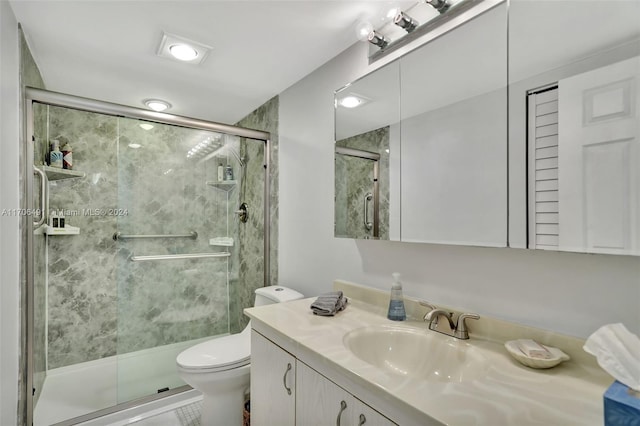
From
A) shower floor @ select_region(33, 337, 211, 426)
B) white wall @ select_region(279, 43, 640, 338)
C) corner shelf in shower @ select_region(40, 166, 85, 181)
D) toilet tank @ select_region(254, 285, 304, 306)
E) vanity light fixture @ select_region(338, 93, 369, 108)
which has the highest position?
vanity light fixture @ select_region(338, 93, 369, 108)

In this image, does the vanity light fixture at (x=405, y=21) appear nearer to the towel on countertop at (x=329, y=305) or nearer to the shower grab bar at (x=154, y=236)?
the towel on countertop at (x=329, y=305)

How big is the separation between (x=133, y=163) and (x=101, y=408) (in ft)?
5.43

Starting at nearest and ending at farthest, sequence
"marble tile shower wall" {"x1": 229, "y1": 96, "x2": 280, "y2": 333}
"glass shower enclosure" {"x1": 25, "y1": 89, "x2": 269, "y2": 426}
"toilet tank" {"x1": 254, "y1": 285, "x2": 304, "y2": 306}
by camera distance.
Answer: "toilet tank" {"x1": 254, "y1": 285, "x2": 304, "y2": 306}
"glass shower enclosure" {"x1": 25, "y1": 89, "x2": 269, "y2": 426}
"marble tile shower wall" {"x1": 229, "y1": 96, "x2": 280, "y2": 333}

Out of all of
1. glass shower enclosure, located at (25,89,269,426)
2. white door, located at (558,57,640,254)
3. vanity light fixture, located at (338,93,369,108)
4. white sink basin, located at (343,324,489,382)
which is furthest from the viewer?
glass shower enclosure, located at (25,89,269,426)

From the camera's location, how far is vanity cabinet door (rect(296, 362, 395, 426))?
2.75ft

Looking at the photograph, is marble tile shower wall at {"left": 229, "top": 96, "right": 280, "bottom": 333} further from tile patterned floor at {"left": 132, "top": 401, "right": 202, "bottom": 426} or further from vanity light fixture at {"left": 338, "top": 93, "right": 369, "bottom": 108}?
vanity light fixture at {"left": 338, "top": 93, "right": 369, "bottom": 108}

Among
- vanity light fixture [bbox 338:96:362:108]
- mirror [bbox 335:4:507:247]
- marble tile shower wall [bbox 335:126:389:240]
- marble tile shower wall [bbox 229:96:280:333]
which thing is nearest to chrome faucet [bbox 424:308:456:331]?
mirror [bbox 335:4:507:247]

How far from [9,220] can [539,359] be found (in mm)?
2108

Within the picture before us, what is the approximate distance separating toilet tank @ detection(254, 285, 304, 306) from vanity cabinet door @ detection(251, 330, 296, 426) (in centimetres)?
49

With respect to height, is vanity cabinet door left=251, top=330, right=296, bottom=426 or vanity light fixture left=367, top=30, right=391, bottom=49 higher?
vanity light fixture left=367, top=30, right=391, bottom=49

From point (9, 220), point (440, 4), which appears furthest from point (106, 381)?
point (440, 4)

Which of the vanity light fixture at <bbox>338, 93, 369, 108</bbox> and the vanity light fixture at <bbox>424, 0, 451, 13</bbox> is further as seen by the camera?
the vanity light fixture at <bbox>338, 93, 369, 108</bbox>

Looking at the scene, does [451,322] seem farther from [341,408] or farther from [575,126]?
[575,126]

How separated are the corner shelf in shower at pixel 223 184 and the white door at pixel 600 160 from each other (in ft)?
7.29
